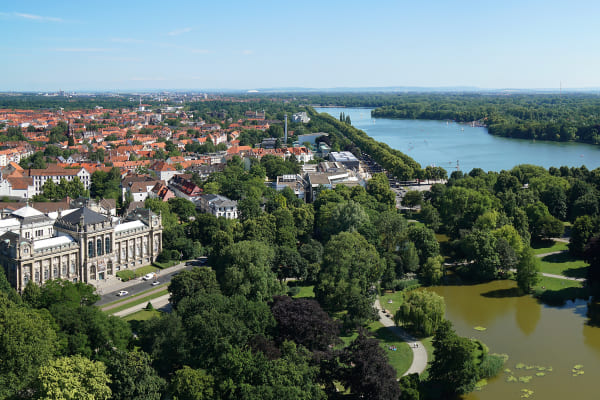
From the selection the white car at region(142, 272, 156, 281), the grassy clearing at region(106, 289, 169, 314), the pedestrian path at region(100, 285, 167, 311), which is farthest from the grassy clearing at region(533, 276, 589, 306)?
the white car at region(142, 272, 156, 281)

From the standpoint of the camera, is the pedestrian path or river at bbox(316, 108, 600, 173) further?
river at bbox(316, 108, 600, 173)

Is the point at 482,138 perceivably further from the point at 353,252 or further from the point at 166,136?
the point at 353,252

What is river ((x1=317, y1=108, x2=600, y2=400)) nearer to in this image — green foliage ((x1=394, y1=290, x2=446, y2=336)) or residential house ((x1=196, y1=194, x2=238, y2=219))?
green foliage ((x1=394, y1=290, x2=446, y2=336))

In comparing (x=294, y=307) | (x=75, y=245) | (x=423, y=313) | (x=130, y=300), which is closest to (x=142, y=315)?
(x=130, y=300)

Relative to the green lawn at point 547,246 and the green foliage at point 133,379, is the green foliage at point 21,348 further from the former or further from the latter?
the green lawn at point 547,246

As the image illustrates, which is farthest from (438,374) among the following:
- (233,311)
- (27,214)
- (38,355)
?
(27,214)

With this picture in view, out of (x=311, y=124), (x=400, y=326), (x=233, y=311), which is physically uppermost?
(x=311, y=124)
